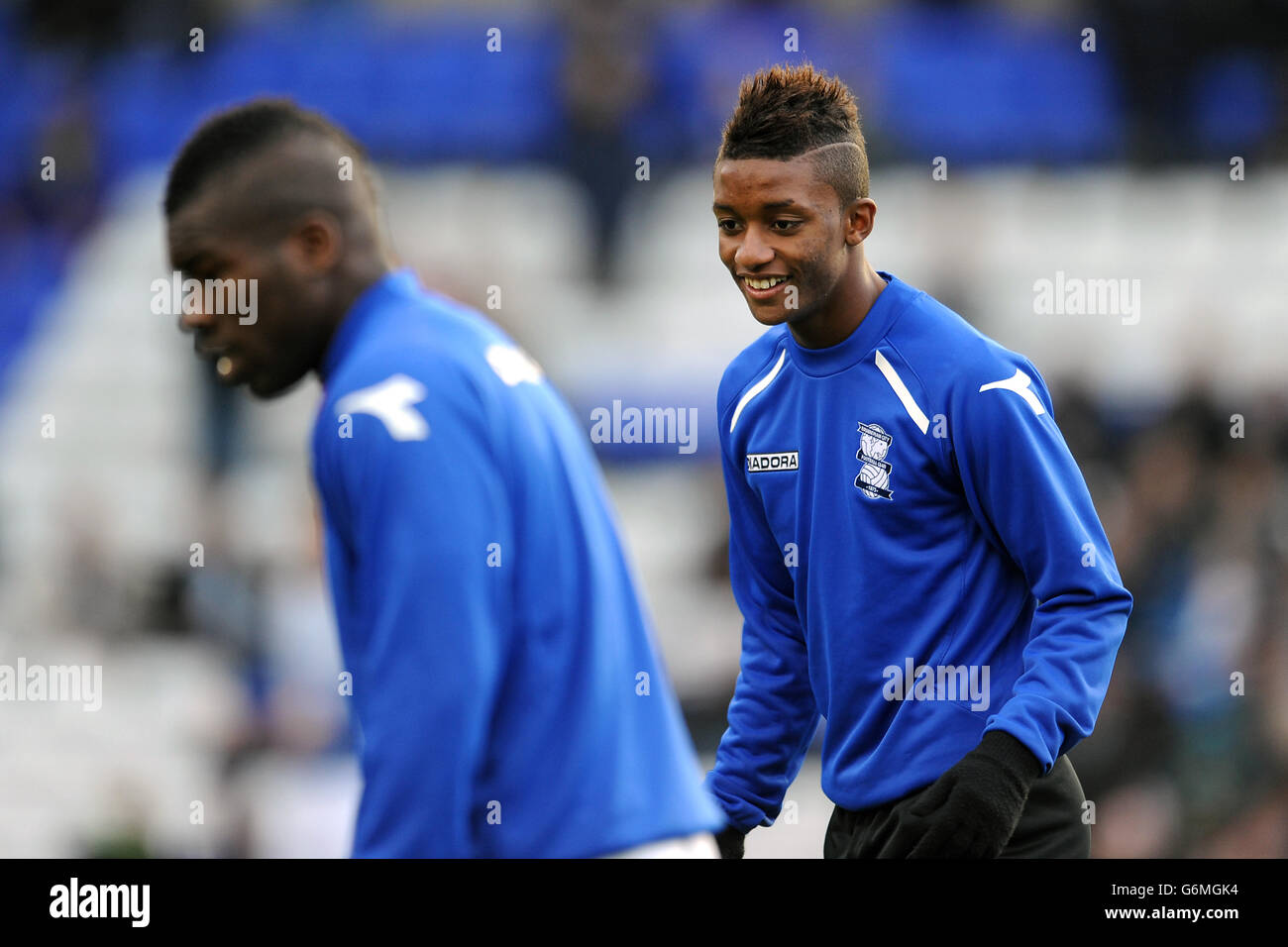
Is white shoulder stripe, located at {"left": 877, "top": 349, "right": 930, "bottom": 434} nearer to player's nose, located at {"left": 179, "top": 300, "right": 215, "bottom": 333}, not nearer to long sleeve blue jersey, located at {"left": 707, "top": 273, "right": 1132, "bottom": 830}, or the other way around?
long sleeve blue jersey, located at {"left": 707, "top": 273, "right": 1132, "bottom": 830}

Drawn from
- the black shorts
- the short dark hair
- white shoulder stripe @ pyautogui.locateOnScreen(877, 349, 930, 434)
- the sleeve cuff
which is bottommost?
the black shorts

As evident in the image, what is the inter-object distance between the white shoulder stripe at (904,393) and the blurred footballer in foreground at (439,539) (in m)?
0.94

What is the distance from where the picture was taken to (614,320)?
10.3 m

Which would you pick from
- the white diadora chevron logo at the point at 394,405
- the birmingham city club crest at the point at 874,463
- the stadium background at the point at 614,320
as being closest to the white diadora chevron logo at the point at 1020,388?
the birmingham city club crest at the point at 874,463

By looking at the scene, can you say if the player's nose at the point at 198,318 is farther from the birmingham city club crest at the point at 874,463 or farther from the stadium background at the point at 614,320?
the stadium background at the point at 614,320

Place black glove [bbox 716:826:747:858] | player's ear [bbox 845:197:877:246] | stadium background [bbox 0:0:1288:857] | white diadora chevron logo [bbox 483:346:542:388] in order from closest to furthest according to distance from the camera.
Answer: white diadora chevron logo [bbox 483:346:542:388] → player's ear [bbox 845:197:877:246] → black glove [bbox 716:826:747:858] → stadium background [bbox 0:0:1288:857]

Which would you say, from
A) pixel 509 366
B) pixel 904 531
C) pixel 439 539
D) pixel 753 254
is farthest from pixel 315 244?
pixel 904 531

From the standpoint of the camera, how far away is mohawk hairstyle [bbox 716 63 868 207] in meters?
3.44

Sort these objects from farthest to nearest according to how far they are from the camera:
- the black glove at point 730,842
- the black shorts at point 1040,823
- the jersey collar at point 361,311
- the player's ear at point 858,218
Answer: the black glove at point 730,842 < the player's ear at point 858,218 < the black shorts at point 1040,823 < the jersey collar at point 361,311

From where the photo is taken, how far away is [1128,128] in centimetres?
1162

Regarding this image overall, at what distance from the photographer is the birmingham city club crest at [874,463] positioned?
3443 mm

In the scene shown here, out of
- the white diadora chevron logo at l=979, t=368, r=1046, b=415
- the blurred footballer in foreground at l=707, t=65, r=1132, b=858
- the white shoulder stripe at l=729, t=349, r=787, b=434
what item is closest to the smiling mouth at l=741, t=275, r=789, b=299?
the blurred footballer in foreground at l=707, t=65, r=1132, b=858

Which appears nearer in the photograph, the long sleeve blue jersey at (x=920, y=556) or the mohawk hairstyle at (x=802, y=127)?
the long sleeve blue jersey at (x=920, y=556)
